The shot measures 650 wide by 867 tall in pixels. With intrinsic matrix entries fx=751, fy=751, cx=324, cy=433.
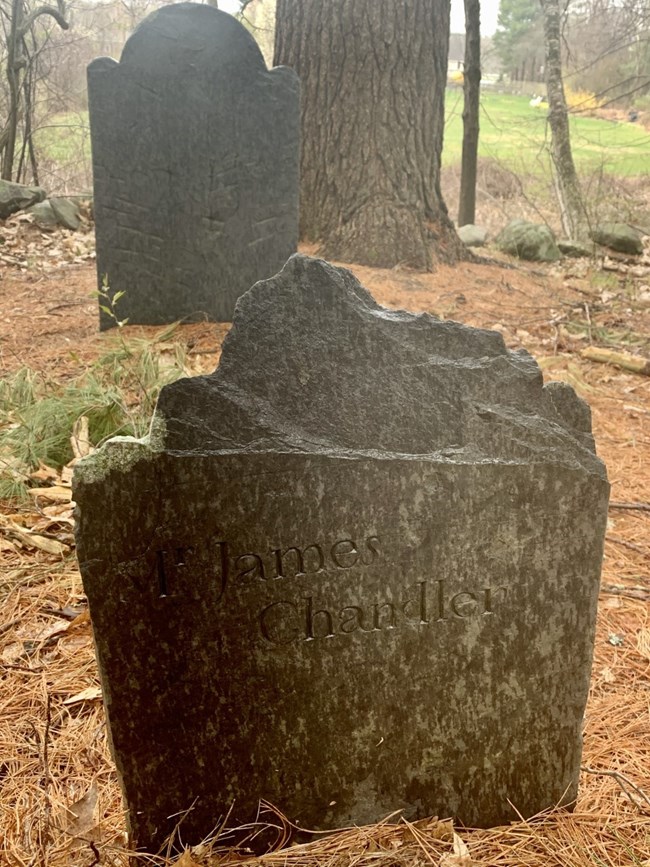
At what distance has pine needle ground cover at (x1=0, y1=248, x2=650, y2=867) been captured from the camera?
5.38ft

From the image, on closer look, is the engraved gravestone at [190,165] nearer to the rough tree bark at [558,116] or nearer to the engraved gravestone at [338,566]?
the engraved gravestone at [338,566]

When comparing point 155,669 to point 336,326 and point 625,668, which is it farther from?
point 625,668

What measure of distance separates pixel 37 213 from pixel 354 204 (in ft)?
12.7

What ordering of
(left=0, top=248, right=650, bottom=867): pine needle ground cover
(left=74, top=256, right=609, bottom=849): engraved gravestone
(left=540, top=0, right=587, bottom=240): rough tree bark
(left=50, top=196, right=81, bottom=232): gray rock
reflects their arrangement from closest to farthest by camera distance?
(left=74, top=256, right=609, bottom=849): engraved gravestone < (left=0, top=248, right=650, bottom=867): pine needle ground cover < (left=50, top=196, right=81, bottom=232): gray rock < (left=540, top=0, right=587, bottom=240): rough tree bark

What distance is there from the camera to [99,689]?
7.00 feet

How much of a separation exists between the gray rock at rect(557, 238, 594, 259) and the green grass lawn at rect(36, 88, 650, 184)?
4.92ft

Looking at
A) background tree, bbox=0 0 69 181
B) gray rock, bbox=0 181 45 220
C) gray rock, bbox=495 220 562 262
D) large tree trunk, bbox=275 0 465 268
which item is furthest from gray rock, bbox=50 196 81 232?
gray rock, bbox=495 220 562 262

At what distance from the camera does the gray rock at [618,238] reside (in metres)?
8.92

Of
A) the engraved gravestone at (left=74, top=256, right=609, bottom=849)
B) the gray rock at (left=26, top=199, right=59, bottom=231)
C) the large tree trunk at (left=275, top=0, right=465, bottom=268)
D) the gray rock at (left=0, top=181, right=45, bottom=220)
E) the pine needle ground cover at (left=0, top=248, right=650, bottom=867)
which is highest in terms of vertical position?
the large tree trunk at (left=275, top=0, right=465, bottom=268)

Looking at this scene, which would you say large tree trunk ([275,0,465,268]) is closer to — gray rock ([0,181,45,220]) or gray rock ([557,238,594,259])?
gray rock ([557,238,594,259])

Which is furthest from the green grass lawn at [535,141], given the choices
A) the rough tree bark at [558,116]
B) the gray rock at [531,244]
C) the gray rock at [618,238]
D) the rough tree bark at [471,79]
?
the gray rock at [531,244]

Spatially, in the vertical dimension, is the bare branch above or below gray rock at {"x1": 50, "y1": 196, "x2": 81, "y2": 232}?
above

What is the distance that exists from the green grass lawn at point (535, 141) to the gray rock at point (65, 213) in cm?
749

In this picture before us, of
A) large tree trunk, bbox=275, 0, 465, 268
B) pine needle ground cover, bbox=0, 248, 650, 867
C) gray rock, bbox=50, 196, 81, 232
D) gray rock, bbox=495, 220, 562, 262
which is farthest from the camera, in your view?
gray rock, bbox=495, 220, 562, 262
